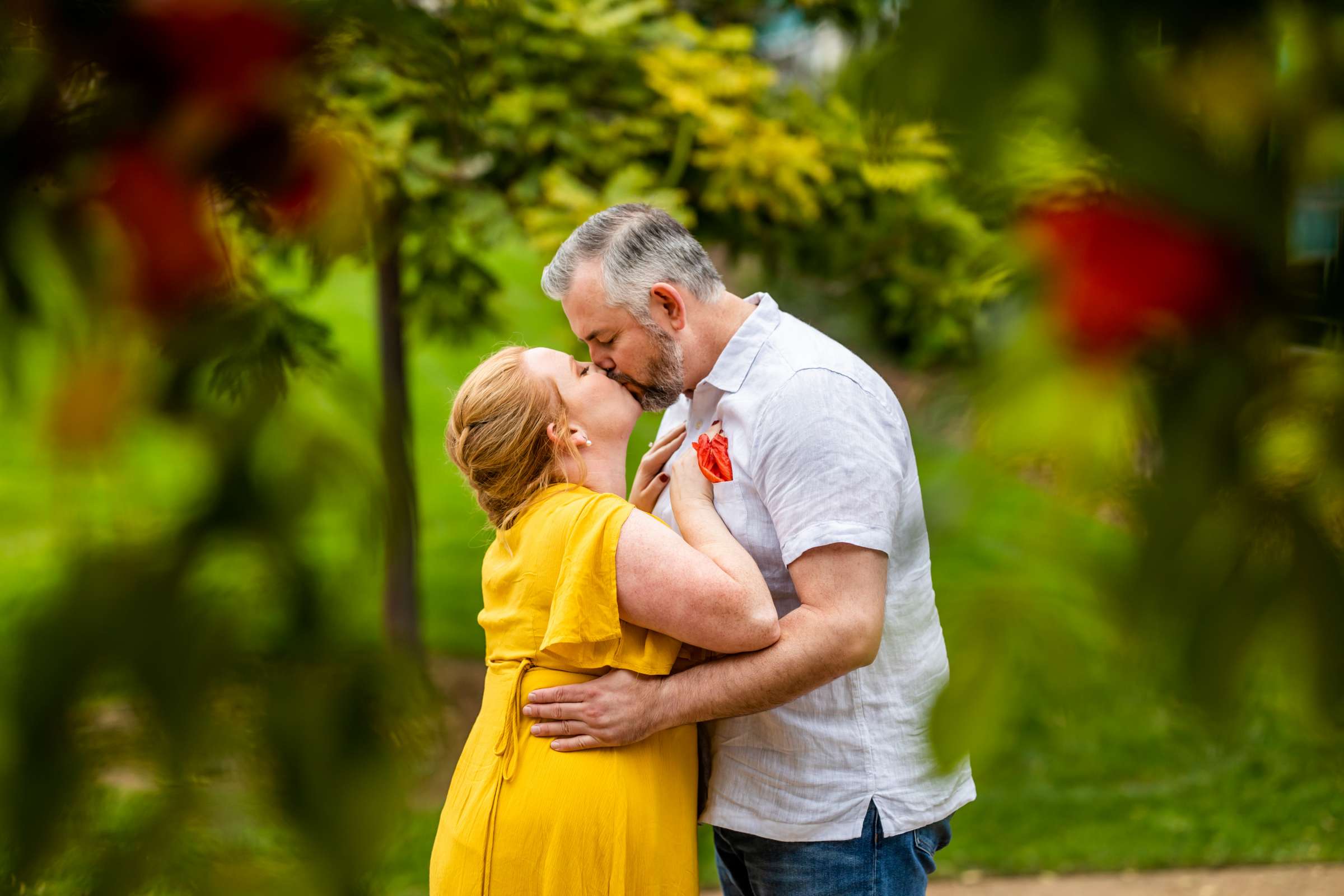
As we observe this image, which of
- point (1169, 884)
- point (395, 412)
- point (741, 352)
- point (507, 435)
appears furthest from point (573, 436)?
point (1169, 884)

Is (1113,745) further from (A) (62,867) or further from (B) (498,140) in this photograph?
(B) (498,140)

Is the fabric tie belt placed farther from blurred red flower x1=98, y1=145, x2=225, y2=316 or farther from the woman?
blurred red flower x1=98, y1=145, x2=225, y2=316

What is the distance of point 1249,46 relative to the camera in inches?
18.0

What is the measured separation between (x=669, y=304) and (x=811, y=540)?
542mm

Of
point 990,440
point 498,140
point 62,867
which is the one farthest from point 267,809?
point 498,140

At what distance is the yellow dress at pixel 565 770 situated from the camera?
72.6 inches

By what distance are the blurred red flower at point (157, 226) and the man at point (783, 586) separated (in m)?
Result: 1.25

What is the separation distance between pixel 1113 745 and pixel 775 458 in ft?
4.37

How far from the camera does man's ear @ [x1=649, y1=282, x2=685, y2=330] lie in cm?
205

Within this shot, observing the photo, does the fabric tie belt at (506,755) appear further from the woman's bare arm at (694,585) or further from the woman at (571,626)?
the woman's bare arm at (694,585)

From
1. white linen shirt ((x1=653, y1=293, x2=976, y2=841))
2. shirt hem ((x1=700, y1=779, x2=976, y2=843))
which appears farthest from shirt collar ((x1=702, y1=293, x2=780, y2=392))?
shirt hem ((x1=700, y1=779, x2=976, y2=843))

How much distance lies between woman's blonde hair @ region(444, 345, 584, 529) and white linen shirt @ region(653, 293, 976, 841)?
0.86 feet

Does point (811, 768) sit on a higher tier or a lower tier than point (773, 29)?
lower

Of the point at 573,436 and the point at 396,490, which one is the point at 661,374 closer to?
the point at 573,436
